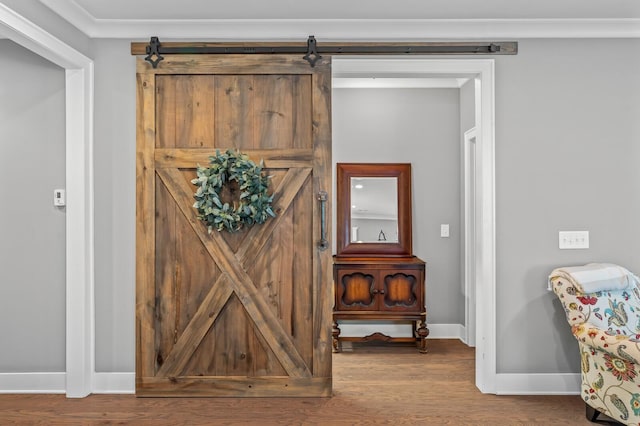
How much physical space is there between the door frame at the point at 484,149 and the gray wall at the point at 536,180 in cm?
6

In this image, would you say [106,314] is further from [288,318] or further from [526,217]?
[526,217]

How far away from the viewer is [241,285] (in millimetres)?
3146

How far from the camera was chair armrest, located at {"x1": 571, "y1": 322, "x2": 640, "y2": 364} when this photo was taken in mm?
2361

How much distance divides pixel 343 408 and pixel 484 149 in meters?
1.93

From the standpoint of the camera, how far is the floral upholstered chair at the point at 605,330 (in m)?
2.47

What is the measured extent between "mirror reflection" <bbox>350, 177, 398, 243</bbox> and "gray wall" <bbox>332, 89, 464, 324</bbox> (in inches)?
9.5

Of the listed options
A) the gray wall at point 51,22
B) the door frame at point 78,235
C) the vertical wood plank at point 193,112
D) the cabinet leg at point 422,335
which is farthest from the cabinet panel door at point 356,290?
the gray wall at point 51,22

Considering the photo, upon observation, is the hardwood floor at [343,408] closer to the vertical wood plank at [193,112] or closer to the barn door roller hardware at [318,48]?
the vertical wood plank at [193,112]

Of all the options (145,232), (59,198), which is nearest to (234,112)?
(145,232)

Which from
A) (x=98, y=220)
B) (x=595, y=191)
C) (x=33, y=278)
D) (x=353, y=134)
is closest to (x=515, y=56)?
(x=595, y=191)

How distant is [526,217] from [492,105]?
79cm

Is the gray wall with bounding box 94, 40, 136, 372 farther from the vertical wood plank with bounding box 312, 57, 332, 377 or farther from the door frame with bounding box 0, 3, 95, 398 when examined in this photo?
the vertical wood plank with bounding box 312, 57, 332, 377

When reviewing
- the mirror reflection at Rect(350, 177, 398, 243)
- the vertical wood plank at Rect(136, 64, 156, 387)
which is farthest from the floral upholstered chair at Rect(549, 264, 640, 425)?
the vertical wood plank at Rect(136, 64, 156, 387)

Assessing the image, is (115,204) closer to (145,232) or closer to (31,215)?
(145,232)
